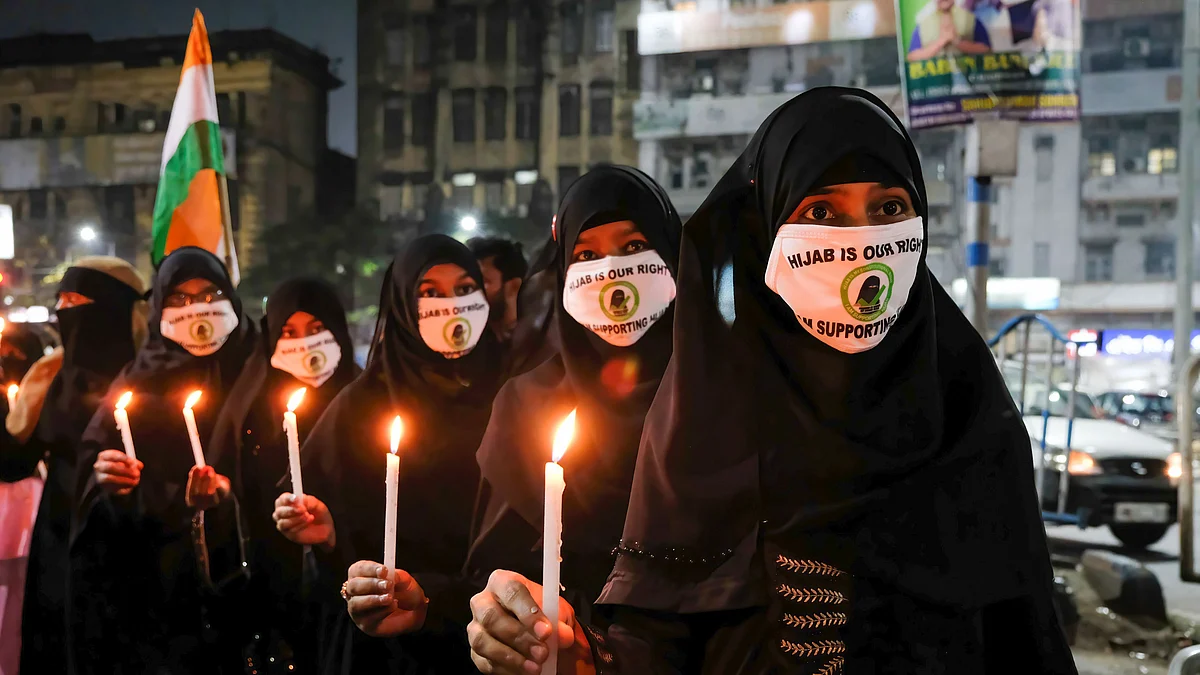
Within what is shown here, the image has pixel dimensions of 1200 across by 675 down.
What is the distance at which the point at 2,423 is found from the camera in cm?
448

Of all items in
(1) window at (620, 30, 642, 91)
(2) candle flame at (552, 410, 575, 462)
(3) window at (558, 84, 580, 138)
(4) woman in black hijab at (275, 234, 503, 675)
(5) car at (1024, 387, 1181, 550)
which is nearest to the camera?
(2) candle flame at (552, 410, 575, 462)

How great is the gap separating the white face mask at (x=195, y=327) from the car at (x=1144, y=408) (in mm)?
17141

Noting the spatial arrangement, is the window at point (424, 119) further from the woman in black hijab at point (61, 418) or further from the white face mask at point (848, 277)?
the white face mask at point (848, 277)

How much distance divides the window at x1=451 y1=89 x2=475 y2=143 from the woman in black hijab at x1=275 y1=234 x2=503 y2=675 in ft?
84.7

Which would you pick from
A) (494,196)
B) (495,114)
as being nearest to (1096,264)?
(494,196)

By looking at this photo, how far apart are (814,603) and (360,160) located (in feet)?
95.2

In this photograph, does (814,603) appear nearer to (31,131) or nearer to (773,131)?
(773,131)

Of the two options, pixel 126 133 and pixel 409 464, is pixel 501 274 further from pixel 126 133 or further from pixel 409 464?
pixel 126 133

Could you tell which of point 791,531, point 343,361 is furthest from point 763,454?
point 343,361

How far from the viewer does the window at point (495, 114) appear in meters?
28.0

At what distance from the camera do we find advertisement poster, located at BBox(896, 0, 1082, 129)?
502cm

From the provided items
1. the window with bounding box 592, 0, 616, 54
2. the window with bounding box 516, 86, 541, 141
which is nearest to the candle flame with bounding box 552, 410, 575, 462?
the window with bounding box 592, 0, 616, 54

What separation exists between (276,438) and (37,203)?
29.0 m

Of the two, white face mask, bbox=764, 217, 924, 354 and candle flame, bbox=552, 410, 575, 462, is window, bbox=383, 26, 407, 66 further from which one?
candle flame, bbox=552, 410, 575, 462
